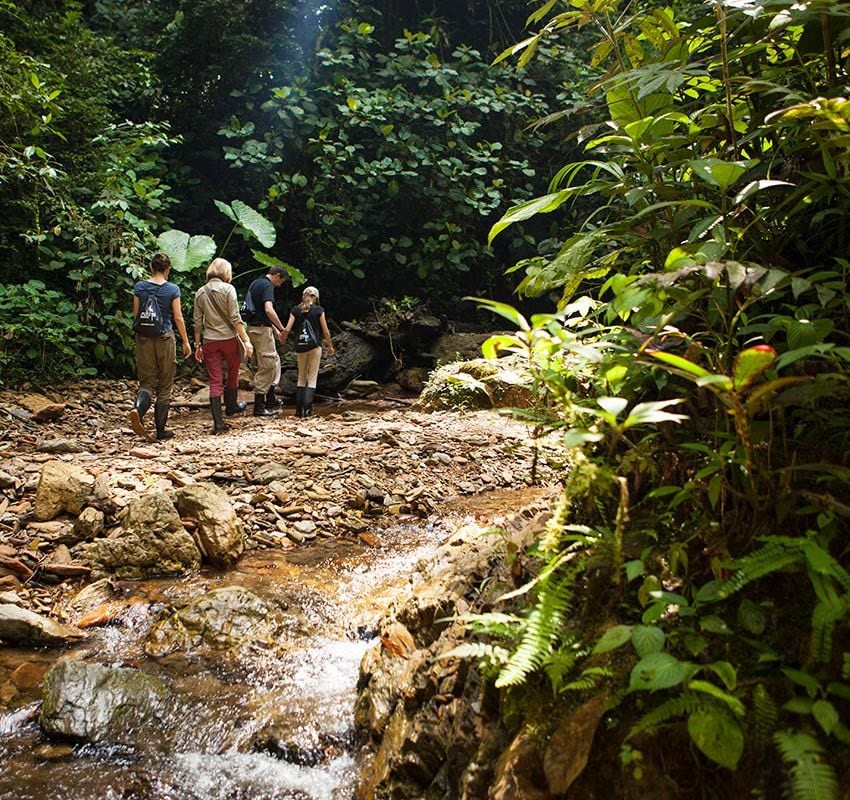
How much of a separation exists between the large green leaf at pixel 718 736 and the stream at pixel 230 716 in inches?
59.7

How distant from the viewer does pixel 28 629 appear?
10.9 feet

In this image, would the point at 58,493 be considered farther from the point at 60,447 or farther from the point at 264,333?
the point at 264,333

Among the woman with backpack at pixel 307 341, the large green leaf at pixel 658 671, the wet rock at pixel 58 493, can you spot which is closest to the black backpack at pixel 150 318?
the woman with backpack at pixel 307 341

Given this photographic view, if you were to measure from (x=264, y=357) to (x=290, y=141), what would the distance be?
6177 mm

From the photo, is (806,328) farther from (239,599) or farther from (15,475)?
(15,475)

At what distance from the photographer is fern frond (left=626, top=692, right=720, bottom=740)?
4.56 feet

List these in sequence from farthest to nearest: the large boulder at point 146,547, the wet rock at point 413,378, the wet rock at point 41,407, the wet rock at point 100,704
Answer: the wet rock at point 413,378 → the wet rock at point 41,407 → the large boulder at point 146,547 → the wet rock at point 100,704

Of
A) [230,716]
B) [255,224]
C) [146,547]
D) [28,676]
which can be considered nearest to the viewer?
[230,716]

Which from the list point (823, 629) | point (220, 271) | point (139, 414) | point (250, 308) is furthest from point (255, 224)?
point (823, 629)

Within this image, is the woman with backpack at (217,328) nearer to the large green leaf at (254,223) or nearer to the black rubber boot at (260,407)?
the black rubber boot at (260,407)

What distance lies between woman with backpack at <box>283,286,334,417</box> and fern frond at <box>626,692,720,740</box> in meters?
7.64

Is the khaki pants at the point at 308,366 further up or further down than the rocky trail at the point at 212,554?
further up

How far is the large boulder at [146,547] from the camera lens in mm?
4152

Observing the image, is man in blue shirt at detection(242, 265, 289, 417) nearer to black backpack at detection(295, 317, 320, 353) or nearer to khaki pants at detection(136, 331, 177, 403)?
black backpack at detection(295, 317, 320, 353)
